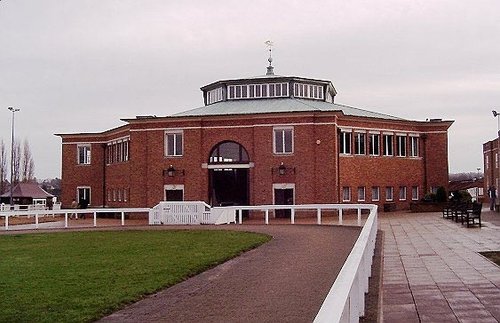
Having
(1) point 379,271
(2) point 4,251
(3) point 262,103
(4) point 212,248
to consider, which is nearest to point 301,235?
(4) point 212,248

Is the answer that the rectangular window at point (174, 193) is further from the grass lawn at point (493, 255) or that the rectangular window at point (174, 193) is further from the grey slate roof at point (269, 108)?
the grass lawn at point (493, 255)

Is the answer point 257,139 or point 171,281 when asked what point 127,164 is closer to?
point 257,139

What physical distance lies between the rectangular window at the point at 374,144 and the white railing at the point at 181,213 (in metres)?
16.4

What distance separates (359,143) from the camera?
47.2 meters

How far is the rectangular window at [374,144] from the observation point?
48.0 meters

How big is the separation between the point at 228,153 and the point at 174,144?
372cm

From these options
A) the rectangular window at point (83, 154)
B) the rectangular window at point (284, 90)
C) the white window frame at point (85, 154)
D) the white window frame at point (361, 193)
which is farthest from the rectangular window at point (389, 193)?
the rectangular window at point (83, 154)

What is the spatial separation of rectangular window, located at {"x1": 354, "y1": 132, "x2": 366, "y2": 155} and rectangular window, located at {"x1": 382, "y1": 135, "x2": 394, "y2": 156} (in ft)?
7.43

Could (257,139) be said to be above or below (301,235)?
above

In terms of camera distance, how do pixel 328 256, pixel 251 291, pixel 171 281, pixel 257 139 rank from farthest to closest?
pixel 257 139
pixel 328 256
pixel 171 281
pixel 251 291

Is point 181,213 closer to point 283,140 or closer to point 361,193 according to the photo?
point 283,140

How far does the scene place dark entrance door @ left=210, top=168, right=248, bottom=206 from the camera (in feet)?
149

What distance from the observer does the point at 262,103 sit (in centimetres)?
5069

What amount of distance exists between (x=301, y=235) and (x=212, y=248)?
5.75m
